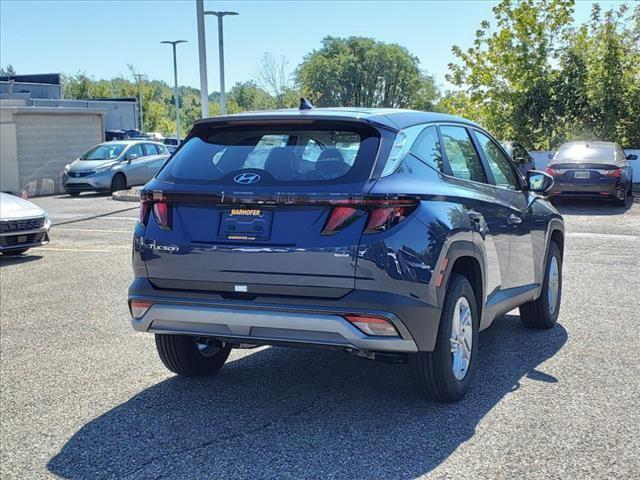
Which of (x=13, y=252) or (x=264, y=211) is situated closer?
(x=264, y=211)

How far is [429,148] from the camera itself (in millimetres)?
5055

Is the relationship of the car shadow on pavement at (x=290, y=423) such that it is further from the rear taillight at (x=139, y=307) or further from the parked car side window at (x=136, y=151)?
the parked car side window at (x=136, y=151)

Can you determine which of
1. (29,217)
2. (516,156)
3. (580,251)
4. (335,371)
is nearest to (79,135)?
(516,156)

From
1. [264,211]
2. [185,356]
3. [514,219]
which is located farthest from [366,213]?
[514,219]

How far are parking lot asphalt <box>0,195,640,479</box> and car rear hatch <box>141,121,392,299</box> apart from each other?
2.66ft

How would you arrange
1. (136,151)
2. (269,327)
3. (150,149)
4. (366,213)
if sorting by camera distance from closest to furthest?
(366,213) → (269,327) → (136,151) → (150,149)

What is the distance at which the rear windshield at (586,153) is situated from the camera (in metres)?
17.9

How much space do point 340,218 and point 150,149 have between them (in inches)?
907

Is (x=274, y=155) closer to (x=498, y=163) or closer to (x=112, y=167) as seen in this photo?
(x=498, y=163)

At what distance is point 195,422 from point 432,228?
1.76 metres

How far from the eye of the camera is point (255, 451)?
13.9 ft

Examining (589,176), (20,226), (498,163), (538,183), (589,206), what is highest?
(498,163)

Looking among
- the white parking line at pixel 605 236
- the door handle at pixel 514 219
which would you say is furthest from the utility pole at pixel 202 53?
the door handle at pixel 514 219

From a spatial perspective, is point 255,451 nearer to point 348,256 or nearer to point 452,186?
point 348,256
